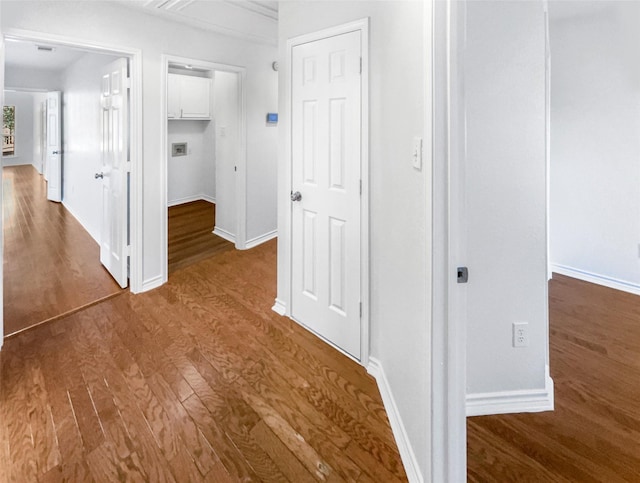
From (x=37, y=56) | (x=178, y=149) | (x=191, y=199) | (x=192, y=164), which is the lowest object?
(x=191, y=199)

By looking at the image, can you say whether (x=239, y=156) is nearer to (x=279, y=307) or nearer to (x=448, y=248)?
(x=279, y=307)

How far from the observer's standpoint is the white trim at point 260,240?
4590 mm

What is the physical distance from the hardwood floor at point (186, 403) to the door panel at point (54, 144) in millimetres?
5172

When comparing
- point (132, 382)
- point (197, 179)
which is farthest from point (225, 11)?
point (197, 179)

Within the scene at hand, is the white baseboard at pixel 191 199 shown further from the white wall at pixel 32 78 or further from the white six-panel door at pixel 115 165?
the white six-panel door at pixel 115 165

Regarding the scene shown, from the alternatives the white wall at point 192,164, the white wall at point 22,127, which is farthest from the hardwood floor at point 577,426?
the white wall at point 22,127

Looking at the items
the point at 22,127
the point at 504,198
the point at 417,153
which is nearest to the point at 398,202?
the point at 417,153

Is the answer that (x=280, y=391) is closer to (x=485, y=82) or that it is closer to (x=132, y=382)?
(x=132, y=382)

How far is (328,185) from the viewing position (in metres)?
2.40

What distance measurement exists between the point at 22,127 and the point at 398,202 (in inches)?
496

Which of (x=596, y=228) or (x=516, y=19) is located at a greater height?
(x=516, y=19)

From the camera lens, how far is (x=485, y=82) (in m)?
1.72

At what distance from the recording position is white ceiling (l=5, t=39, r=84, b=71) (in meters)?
4.66

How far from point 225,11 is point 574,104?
3.33m
